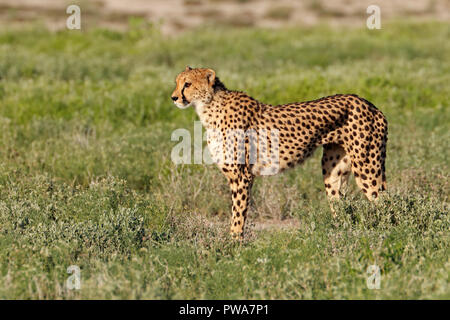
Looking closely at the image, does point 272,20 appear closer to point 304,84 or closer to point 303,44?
point 303,44

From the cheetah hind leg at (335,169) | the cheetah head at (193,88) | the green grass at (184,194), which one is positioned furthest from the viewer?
the cheetah hind leg at (335,169)

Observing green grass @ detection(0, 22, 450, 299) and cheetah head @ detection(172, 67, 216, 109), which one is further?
cheetah head @ detection(172, 67, 216, 109)

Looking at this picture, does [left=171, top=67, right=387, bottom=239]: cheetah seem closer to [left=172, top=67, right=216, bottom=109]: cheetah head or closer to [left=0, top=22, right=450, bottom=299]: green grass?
[left=172, top=67, right=216, bottom=109]: cheetah head

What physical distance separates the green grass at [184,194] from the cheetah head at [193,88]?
99 centimetres

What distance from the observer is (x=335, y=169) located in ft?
20.6

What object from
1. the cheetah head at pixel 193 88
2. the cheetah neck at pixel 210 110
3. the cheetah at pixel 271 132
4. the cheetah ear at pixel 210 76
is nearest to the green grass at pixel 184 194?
the cheetah at pixel 271 132

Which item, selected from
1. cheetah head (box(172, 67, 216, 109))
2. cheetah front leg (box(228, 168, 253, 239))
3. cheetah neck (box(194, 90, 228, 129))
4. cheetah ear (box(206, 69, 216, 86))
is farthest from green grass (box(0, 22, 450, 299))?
cheetah ear (box(206, 69, 216, 86))

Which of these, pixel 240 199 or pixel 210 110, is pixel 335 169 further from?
pixel 210 110

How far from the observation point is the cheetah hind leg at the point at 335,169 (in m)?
6.25

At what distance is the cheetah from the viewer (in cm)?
578

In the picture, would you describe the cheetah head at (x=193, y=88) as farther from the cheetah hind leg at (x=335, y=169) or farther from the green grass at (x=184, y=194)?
the cheetah hind leg at (x=335, y=169)

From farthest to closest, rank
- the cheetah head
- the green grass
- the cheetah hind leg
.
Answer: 1. the cheetah hind leg
2. the cheetah head
3. the green grass
